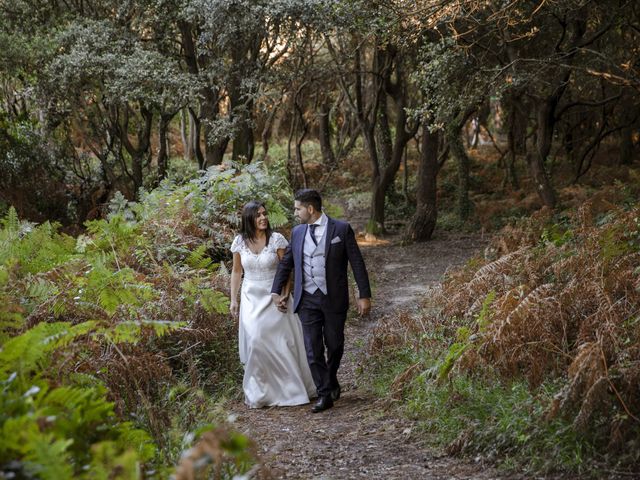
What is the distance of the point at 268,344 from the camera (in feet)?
27.6

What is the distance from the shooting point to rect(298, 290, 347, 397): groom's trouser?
26.0 ft

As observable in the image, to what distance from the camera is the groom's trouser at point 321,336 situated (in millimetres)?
7926

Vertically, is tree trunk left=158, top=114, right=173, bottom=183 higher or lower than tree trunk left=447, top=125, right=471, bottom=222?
higher

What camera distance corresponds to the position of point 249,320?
848cm

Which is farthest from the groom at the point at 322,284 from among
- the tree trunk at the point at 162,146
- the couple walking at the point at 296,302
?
the tree trunk at the point at 162,146

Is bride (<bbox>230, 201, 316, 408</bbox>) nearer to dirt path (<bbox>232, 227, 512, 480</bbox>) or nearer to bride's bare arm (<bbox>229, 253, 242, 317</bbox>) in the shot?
bride's bare arm (<bbox>229, 253, 242, 317</bbox>)

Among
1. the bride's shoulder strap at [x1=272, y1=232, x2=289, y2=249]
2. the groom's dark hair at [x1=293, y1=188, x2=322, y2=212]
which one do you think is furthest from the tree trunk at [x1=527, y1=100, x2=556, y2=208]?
the groom's dark hair at [x1=293, y1=188, x2=322, y2=212]

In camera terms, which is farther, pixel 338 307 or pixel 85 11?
pixel 85 11

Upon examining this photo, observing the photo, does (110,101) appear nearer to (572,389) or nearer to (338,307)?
(338,307)

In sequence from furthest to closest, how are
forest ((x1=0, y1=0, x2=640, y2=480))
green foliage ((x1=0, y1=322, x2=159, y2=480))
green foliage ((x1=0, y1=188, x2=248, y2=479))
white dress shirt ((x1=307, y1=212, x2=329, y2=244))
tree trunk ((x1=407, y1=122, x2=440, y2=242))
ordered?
1. tree trunk ((x1=407, y1=122, x2=440, y2=242))
2. white dress shirt ((x1=307, y1=212, x2=329, y2=244))
3. forest ((x1=0, y1=0, x2=640, y2=480))
4. green foliage ((x1=0, y1=188, x2=248, y2=479))
5. green foliage ((x1=0, y1=322, x2=159, y2=480))

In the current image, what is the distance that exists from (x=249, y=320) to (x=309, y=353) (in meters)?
0.82

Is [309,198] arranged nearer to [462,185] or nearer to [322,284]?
[322,284]

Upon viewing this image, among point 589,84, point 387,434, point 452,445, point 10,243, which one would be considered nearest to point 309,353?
point 387,434

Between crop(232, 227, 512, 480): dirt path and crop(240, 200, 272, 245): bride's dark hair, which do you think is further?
crop(240, 200, 272, 245): bride's dark hair
